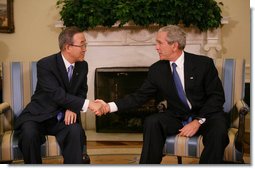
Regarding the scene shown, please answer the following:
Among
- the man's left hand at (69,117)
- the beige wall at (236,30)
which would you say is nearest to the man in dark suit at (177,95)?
the man's left hand at (69,117)

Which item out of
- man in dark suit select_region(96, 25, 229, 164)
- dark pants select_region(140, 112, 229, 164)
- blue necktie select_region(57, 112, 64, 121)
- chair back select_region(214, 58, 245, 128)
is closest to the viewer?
dark pants select_region(140, 112, 229, 164)

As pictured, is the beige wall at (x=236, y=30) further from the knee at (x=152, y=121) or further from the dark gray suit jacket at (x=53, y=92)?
the dark gray suit jacket at (x=53, y=92)

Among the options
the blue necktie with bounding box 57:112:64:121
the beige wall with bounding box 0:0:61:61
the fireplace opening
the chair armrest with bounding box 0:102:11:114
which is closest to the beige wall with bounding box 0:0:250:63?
the beige wall with bounding box 0:0:61:61

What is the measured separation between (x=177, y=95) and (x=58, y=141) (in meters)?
0.57

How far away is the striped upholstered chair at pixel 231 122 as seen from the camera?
5.36 ft

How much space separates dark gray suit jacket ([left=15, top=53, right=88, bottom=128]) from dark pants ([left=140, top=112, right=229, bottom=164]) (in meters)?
0.34

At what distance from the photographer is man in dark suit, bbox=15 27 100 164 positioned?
5.48 ft

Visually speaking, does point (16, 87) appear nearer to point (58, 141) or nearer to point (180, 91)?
point (58, 141)

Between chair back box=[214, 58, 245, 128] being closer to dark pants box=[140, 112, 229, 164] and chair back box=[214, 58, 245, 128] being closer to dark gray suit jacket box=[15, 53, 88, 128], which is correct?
dark pants box=[140, 112, 229, 164]

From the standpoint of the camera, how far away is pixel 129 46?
304 cm

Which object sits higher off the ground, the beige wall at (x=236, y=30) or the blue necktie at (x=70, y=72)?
the beige wall at (x=236, y=30)

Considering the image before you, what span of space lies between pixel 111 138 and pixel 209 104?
1.14m

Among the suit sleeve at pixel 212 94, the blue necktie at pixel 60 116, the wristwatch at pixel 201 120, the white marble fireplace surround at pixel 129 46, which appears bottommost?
the wristwatch at pixel 201 120

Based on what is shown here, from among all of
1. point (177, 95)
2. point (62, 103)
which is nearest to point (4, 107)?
point (62, 103)
